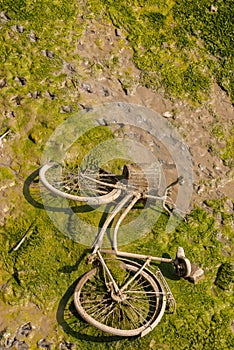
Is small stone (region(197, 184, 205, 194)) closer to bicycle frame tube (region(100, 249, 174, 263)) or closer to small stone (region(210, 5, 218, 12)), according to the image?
bicycle frame tube (region(100, 249, 174, 263))

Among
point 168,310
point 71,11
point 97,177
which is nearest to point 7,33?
point 71,11

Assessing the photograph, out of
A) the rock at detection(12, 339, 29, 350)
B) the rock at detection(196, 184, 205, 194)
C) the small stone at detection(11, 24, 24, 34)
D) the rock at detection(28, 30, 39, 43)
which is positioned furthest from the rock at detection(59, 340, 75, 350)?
the small stone at detection(11, 24, 24, 34)

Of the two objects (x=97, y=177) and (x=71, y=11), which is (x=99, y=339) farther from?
(x=71, y=11)

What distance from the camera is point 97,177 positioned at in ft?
26.0

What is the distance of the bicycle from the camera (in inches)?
265

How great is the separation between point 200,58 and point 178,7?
1342 mm

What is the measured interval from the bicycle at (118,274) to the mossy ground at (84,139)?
0.30 m

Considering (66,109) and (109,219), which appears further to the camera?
(66,109)

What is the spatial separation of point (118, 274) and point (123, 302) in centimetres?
47

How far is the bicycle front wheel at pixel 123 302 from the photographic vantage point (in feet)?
22.0

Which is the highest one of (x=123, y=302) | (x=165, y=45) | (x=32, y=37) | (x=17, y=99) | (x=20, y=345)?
(x=165, y=45)

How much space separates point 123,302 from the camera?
694 cm

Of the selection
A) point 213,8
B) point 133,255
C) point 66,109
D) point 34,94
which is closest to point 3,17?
point 34,94

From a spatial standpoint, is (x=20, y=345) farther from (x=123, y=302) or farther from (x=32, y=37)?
(x=32, y=37)
